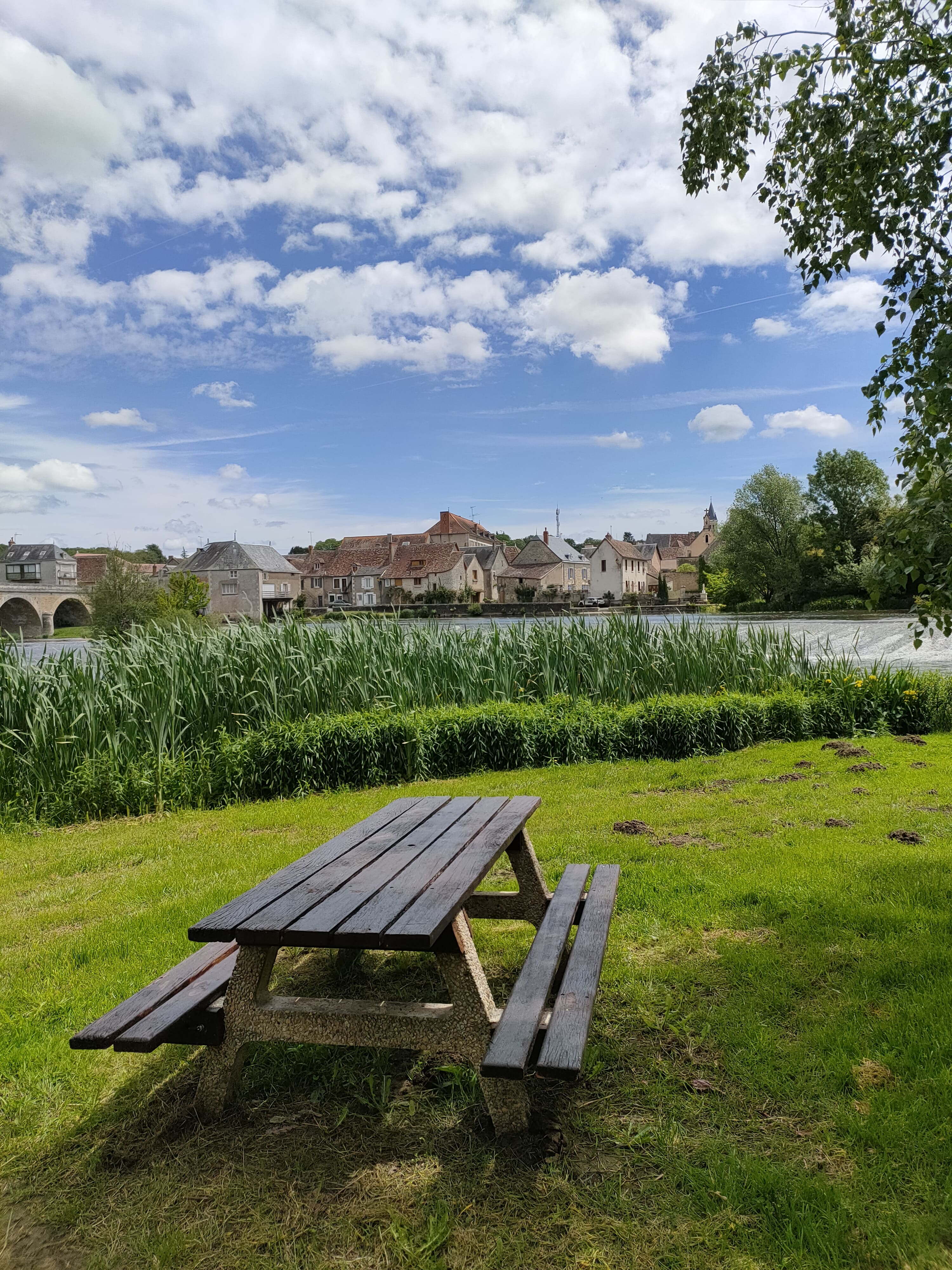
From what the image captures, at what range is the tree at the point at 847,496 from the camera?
51.8 m

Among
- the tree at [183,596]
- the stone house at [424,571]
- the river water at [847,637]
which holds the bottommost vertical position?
the river water at [847,637]

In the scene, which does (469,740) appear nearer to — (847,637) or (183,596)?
(847,637)

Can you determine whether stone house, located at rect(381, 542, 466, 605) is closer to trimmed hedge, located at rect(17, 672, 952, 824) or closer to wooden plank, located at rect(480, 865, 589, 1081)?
trimmed hedge, located at rect(17, 672, 952, 824)

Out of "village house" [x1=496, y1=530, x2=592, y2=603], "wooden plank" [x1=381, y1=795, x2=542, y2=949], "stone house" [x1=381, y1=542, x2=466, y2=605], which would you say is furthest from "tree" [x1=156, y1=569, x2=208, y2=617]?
"village house" [x1=496, y1=530, x2=592, y2=603]

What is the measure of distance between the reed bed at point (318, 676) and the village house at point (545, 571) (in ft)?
254

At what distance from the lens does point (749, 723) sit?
9.08 meters

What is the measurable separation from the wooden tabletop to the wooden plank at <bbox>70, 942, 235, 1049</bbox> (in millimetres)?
167

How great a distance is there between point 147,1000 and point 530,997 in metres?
1.23

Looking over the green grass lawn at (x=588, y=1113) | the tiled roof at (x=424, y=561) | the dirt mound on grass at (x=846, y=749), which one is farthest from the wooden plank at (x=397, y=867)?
the tiled roof at (x=424, y=561)

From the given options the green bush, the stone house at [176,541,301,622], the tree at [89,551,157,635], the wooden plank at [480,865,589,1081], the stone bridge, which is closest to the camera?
the wooden plank at [480,865,589,1081]

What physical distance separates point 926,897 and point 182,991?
3.67 m

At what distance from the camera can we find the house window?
90750mm

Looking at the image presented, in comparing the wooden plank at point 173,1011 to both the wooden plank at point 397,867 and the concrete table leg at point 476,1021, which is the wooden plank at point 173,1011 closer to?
the wooden plank at point 397,867

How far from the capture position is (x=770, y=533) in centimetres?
5406
